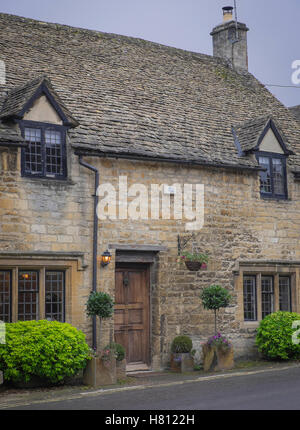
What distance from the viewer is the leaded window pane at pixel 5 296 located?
13.4 metres

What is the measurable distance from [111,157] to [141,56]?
255 inches

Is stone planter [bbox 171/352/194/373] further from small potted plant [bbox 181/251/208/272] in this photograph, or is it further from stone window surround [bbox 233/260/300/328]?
stone window surround [bbox 233/260/300/328]

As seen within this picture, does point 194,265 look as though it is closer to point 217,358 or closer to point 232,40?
point 217,358

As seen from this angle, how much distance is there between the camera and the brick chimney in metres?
22.6

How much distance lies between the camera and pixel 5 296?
1345 cm

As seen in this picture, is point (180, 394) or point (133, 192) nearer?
point (180, 394)

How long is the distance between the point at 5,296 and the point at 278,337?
6910 millimetres

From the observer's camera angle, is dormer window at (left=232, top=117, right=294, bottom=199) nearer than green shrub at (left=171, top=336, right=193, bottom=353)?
No

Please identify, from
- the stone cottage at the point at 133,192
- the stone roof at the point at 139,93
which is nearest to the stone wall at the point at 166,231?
the stone cottage at the point at 133,192

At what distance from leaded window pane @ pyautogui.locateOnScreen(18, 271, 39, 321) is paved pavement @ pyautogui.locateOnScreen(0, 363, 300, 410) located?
192 cm

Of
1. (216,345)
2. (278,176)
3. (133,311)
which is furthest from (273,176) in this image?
(133,311)

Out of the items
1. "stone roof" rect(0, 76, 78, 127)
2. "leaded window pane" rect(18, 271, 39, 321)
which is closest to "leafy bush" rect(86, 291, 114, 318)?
"leaded window pane" rect(18, 271, 39, 321)

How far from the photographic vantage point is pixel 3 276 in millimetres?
13453
